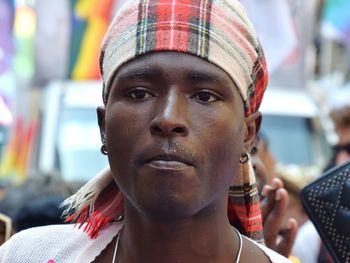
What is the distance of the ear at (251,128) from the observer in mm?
2320

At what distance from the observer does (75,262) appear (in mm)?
2297

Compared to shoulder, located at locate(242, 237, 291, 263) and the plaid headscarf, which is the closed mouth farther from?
shoulder, located at locate(242, 237, 291, 263)

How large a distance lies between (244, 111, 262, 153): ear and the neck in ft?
0.58

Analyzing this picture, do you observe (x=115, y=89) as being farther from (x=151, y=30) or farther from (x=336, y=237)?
(x=336, y=237)

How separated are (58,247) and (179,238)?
367 millimetres

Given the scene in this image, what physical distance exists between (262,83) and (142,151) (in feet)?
1.51

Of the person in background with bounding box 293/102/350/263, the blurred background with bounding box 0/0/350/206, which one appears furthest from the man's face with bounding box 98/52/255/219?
the blurred background with bounding box 0/0/350/206

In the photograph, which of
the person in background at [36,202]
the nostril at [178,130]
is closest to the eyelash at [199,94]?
the nostril at [178,130]

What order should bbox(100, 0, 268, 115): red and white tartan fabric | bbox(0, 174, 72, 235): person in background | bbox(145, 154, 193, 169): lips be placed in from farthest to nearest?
1. bbox(0, 174, 72, 235): person in background
2. bbox(100, 0, 268, 115): red and white tartan fabric
3. bbox(145, 154, 193, 169): lips

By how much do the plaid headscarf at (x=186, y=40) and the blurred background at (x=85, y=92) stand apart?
515cm

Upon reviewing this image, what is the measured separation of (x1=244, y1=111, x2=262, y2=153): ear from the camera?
232cm

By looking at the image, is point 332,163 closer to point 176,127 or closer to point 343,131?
point 343,131

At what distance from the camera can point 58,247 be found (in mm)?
2373

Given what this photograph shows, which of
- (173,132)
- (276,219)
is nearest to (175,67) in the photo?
(173,132)
